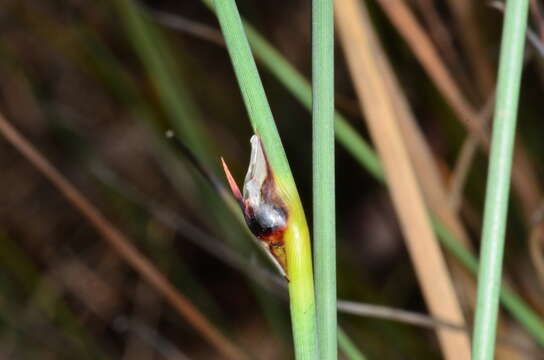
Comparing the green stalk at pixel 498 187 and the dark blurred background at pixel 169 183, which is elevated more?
the green stalk at pixel 498 187

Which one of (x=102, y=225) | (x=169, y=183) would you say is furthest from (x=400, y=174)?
(x=169, y=183)

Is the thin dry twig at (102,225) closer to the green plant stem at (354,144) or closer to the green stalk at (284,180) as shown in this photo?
the green plant stem at (354,144)

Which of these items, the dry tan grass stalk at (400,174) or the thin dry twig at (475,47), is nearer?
the dry tan grass stalk at (400,174)

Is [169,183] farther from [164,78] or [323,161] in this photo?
[323,161]

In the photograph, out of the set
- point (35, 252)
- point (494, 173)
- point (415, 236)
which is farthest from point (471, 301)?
point (35, 252)

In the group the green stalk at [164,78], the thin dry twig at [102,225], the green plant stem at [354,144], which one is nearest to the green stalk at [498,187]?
the green plant stem at [354,144]

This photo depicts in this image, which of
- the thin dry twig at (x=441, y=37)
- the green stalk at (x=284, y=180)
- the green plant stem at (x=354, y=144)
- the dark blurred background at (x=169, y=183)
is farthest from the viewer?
the dark blurred background at (x=169, y=183)

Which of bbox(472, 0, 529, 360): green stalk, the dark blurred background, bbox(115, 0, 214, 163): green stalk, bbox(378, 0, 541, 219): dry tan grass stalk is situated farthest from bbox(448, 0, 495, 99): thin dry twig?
bbox(472, 0, 529, 360): green stalk
